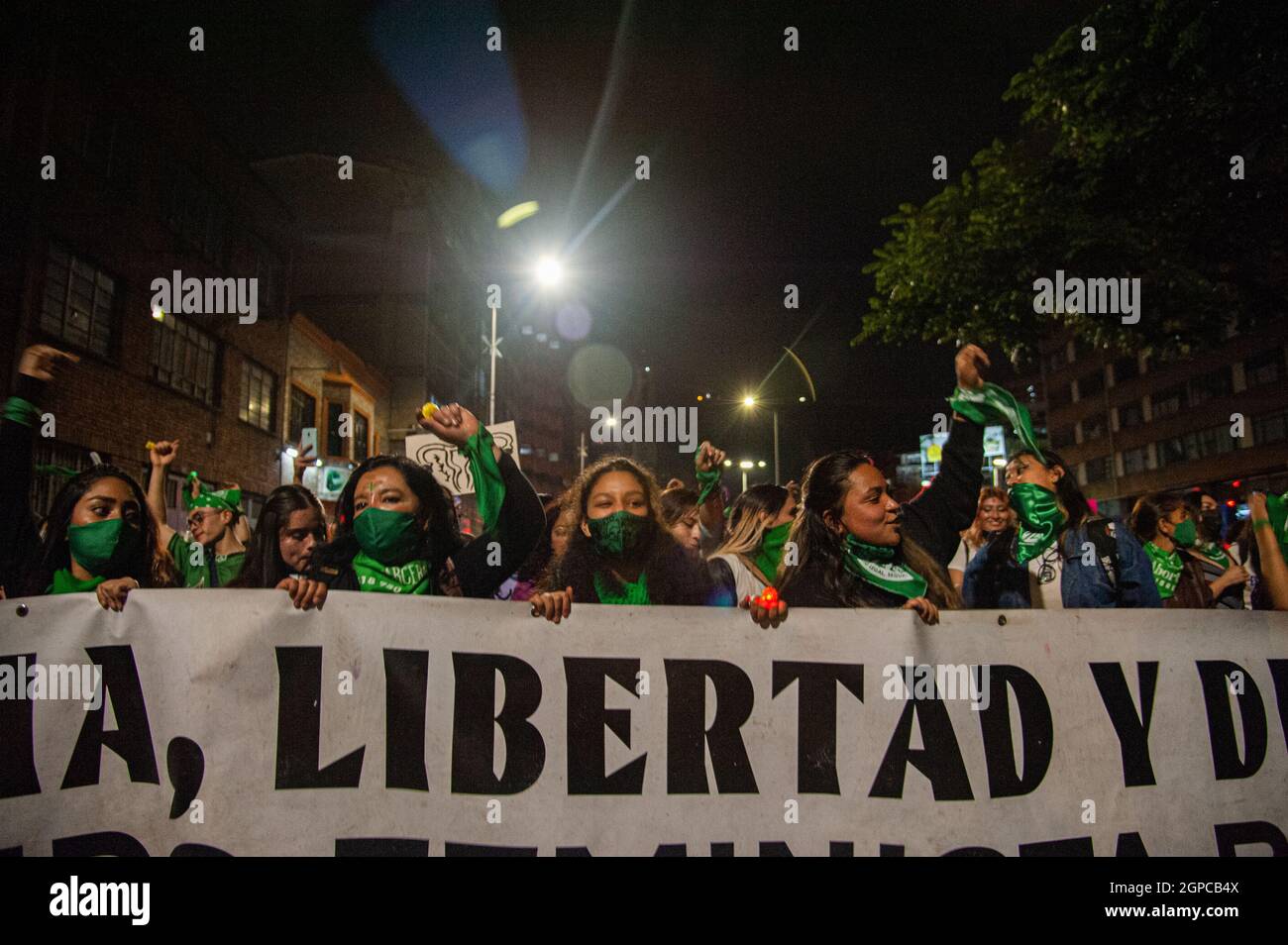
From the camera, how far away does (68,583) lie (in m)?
3.26

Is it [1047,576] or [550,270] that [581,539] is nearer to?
[1047,576]

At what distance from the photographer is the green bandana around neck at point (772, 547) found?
415 centimetres

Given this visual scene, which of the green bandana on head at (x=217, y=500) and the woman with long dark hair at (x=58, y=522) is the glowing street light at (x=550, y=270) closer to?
the green bandana on head at (x=217, y=500)

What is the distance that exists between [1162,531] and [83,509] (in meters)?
6.00

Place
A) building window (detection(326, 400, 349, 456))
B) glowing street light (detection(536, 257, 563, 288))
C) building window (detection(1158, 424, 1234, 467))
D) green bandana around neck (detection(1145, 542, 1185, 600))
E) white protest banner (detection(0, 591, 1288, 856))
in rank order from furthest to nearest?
1. building window (detection(1158, 424, 1234, 467))
2. building window (detection(326, 400, 349, 456))
3. glowing street light (detection(536, 257, 563, 288))
4. green bandana around neck (detection(1145, 542, 1185, 600))
5. white protest banner (detection(0, 591, 1288, 856))

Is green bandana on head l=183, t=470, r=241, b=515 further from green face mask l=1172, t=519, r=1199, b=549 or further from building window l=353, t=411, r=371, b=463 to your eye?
building window l=353, t=411, r=371, b=463

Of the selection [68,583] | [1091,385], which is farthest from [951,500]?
[1091,385]

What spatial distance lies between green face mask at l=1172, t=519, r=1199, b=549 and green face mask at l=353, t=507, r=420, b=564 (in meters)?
4.83

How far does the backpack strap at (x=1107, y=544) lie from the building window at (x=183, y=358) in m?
15.9

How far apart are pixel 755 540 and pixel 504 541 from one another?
1.42 m

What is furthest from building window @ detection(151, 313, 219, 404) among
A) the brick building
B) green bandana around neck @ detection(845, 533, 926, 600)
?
the brick building

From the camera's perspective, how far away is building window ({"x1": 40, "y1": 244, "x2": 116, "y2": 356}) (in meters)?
12.4
